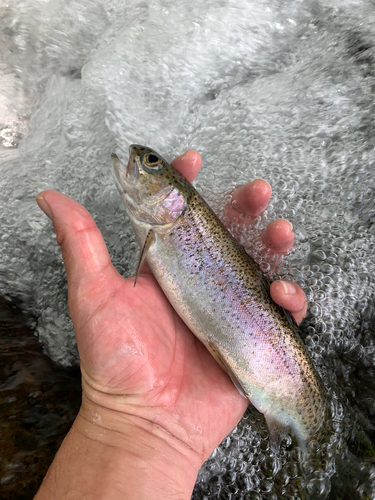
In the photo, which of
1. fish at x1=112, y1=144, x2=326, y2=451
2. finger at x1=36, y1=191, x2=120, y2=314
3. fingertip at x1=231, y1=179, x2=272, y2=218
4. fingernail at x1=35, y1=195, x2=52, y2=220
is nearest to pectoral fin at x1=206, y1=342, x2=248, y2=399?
fish at x1=112, y1=144, x2=326, y2=451

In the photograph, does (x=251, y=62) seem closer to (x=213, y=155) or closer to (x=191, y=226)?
(x=213, y=155)

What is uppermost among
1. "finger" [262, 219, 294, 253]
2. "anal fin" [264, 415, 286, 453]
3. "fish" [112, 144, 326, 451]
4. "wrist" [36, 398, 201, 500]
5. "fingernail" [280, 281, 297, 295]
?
"finger" [262, 219, 294, 253]

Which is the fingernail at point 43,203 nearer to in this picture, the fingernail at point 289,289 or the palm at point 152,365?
the palm at point 152,365

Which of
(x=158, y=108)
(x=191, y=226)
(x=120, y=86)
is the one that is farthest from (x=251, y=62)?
(x=191, y=226)

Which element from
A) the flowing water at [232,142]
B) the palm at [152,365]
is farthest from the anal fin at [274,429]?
the flowing water at [232,142]

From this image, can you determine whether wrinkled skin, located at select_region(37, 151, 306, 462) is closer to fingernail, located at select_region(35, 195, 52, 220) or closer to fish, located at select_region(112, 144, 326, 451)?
fingernail, located at select_region(35, 195, 52, 220)

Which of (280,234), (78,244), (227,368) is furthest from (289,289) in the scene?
(78,244)
